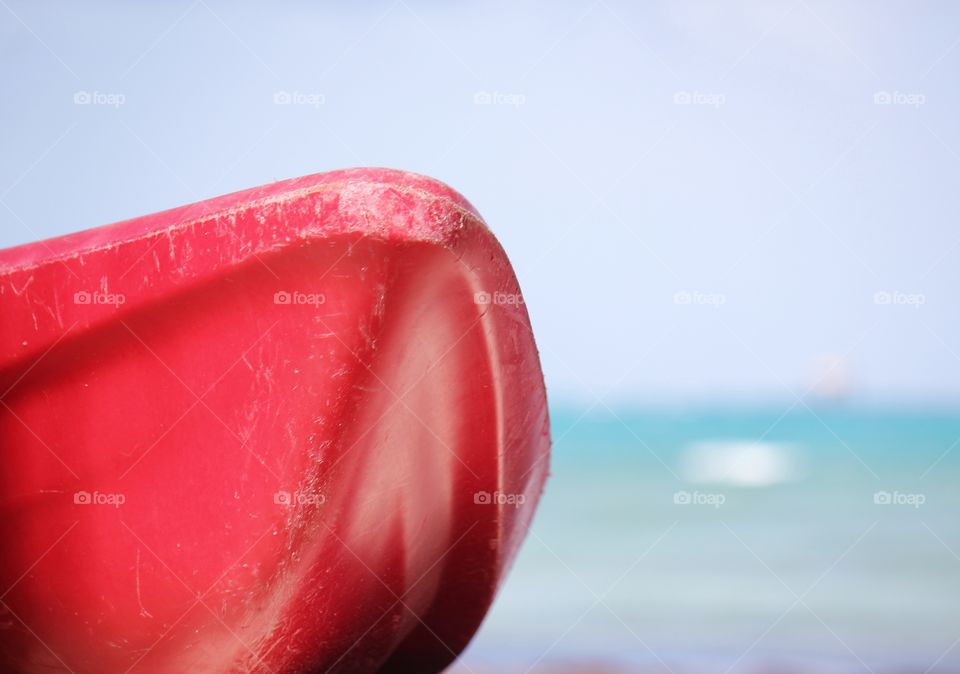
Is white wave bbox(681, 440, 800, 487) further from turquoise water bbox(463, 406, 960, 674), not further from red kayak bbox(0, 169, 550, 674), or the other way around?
red kayak bbox(0, 169, 550, 674)

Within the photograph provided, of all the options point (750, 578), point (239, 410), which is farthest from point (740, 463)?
point (239, 410)

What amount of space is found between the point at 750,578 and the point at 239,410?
177 inches

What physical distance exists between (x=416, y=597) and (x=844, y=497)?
10.2m

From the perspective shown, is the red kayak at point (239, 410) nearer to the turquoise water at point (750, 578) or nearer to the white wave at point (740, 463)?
the turquoise water at point (750, 578)

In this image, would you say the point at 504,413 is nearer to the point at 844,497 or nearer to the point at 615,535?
the point at 615,535

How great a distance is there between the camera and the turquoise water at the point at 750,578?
4.00 metres

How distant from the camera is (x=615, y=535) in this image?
844cm

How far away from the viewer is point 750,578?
586 centimetres

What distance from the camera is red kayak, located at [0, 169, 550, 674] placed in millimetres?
2160

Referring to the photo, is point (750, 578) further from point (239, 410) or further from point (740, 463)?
point (740, 463)

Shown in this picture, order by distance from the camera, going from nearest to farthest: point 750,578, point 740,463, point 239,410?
point 239,410, point 750,578, point 740,463

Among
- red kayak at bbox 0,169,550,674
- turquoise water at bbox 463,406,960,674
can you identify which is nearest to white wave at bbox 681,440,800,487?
turquoise water at bbox 463,406,960,674

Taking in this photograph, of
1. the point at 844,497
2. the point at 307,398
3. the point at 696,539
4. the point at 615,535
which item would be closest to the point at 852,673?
the point at 307,398

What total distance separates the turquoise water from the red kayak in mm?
1083
